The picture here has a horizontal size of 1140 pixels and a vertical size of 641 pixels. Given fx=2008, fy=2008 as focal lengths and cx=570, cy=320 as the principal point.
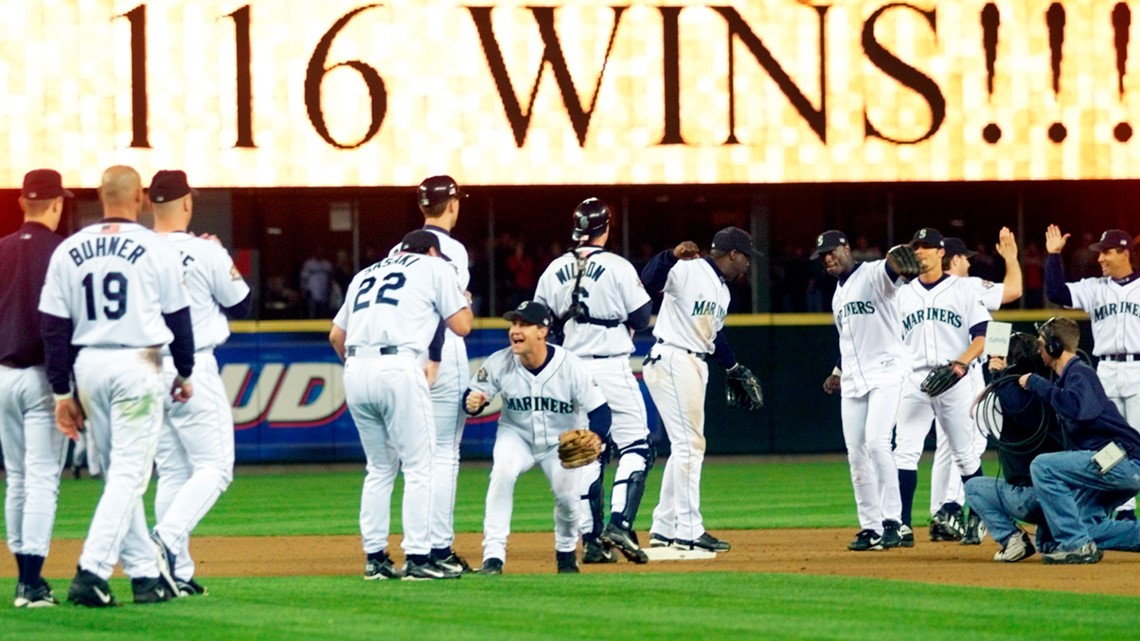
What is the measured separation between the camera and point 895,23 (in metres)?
17.6

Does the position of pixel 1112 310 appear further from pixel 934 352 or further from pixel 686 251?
pixel 686 251

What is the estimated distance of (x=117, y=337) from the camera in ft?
24.5

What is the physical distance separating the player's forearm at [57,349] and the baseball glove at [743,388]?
4355 millimetres

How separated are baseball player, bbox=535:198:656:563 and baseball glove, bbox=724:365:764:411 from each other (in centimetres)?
100

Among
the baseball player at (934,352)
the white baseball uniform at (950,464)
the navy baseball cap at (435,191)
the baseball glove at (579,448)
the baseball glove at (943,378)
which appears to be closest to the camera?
the baseball glove at (579,448)

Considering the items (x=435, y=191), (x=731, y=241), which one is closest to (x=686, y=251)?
(x=731, y=241)

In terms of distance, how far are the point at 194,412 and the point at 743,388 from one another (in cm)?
373

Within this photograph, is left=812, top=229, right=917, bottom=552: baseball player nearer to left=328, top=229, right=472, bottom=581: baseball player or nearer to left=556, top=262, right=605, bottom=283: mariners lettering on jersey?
left=556, top=262, right=605, bottom=283: mariners lettering on jersey

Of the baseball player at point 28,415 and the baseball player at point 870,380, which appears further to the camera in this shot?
the baseball player at point 870,380

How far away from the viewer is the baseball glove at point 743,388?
35.6 feet

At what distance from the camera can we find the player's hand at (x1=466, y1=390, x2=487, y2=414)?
897cm

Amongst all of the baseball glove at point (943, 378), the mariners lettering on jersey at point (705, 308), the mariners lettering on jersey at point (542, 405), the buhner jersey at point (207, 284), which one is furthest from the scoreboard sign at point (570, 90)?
the buhner jersey at point (207, 284)

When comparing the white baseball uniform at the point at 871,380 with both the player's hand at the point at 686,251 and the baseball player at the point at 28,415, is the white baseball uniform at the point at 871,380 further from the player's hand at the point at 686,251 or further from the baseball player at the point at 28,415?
the baseball player at the point at 28,415

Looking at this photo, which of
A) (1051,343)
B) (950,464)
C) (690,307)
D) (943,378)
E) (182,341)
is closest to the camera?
(182,341)
